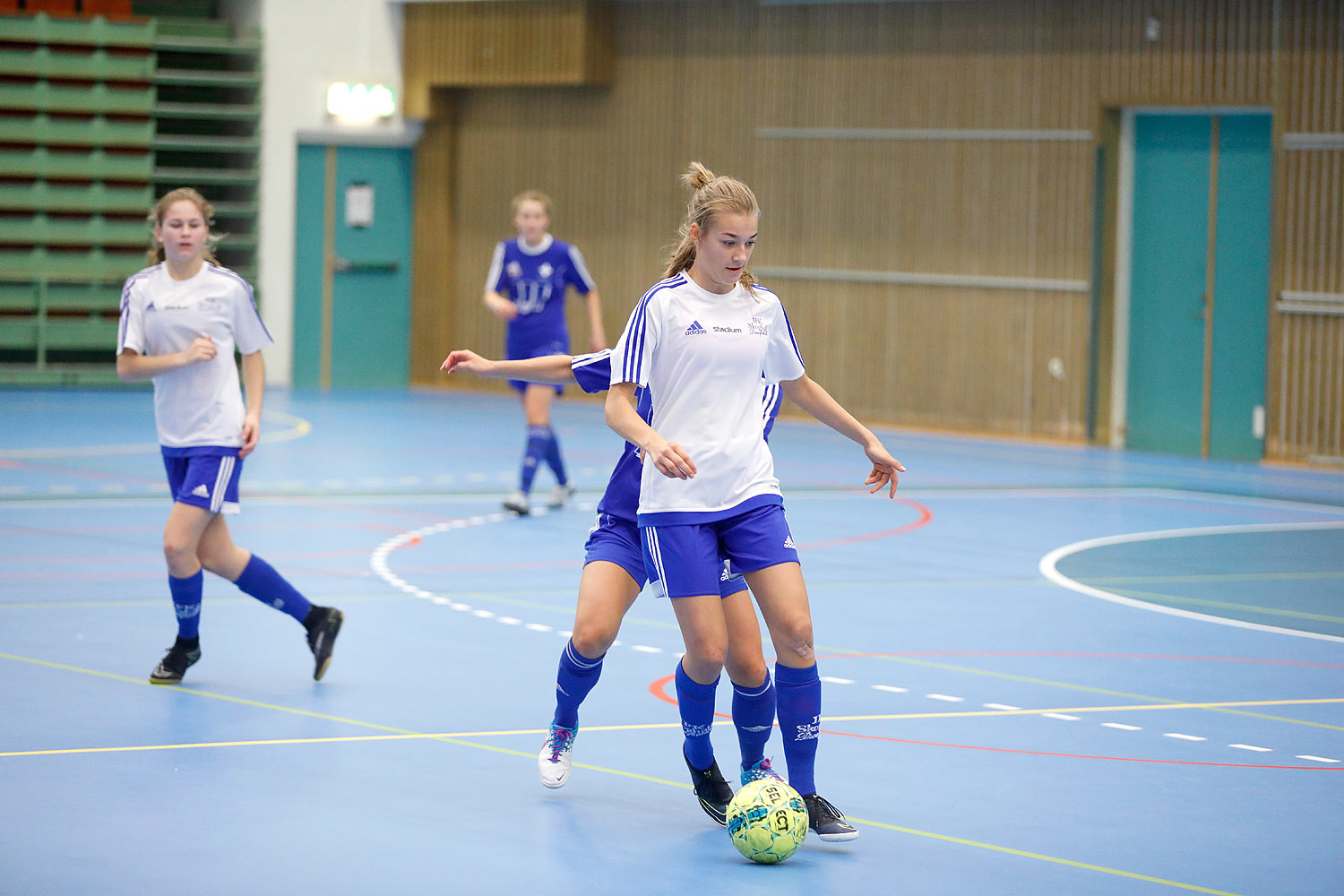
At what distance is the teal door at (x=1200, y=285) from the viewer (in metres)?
15.5

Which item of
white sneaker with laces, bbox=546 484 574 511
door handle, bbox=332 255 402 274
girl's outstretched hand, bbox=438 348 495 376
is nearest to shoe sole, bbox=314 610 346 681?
girl's outstretched hand, bbox=438 348 495 376

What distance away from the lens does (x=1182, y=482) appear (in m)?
13.9

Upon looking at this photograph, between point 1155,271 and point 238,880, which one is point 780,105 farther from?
point 238,880

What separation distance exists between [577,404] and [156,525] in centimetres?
949

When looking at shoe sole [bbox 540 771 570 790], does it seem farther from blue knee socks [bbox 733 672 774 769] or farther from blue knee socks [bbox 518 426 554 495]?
blue knee socks [bbox 518 426 554 495]

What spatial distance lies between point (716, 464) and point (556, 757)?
1083 millimetres

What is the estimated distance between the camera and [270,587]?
680 cm

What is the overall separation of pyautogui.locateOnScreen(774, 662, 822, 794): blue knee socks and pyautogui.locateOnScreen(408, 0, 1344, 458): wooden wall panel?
1129 cm

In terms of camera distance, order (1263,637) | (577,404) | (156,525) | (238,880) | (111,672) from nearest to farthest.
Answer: (238,880) → (111,672) → (1263,637) → (156,525) → (577,404)

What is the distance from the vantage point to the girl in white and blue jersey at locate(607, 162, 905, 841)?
15.6 ft

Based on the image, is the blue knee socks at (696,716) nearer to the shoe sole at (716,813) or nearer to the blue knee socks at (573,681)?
the shoe sole at (716,813)

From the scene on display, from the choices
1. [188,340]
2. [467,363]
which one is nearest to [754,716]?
[467,363]

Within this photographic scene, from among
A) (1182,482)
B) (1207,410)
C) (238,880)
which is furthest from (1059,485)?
(238,880)

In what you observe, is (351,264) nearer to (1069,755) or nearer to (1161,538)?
(1161,538)
